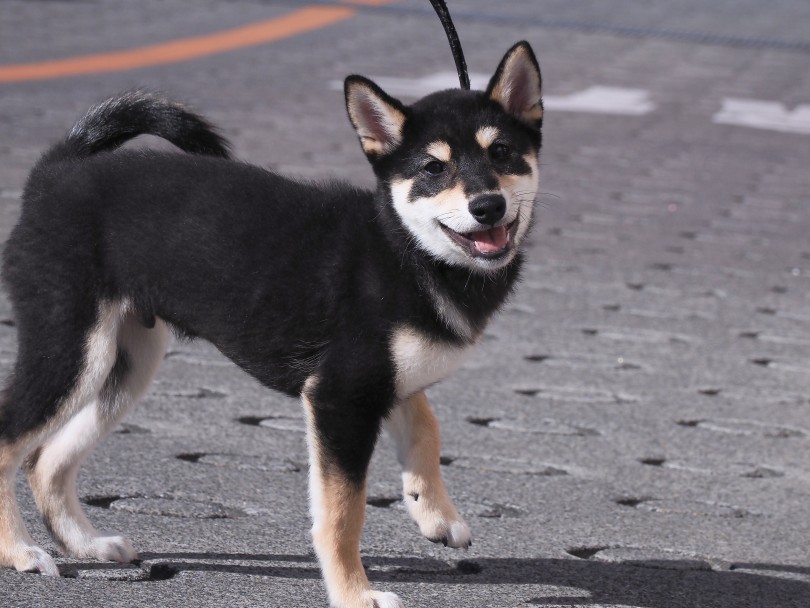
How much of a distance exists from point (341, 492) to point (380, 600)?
0.99ft

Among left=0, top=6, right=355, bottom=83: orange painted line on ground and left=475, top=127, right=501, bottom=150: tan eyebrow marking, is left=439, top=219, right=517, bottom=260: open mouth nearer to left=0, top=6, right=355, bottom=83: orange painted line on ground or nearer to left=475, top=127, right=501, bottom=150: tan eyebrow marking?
left=475, top=127, right=501, bottom=150: tan eyebrow marking

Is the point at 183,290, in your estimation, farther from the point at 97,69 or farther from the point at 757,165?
the point at 97,69

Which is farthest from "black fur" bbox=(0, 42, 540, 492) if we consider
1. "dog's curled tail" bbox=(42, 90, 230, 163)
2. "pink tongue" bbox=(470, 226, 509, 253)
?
"dog's curled tail" bbox=(42, 90, 230, 163)

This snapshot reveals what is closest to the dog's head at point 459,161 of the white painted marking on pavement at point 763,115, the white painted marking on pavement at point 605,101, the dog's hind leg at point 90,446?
the dog's hind leg at point 90,446

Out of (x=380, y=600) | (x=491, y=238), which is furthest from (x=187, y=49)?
(x=380, y=600)

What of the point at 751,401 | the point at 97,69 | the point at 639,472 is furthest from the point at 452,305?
the point at 97,69

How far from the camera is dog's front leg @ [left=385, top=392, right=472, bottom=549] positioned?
3928 millimetres

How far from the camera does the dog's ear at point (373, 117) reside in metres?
3.70

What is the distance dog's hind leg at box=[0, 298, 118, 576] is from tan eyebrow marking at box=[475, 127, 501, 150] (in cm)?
115

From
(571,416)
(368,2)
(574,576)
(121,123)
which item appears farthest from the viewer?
(368,2)

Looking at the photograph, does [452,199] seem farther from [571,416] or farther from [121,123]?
[571,416]

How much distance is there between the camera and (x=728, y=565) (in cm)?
424

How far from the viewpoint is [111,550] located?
388cm

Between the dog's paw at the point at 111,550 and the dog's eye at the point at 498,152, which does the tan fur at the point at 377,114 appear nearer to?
the dog's eye at the point at 498,152
